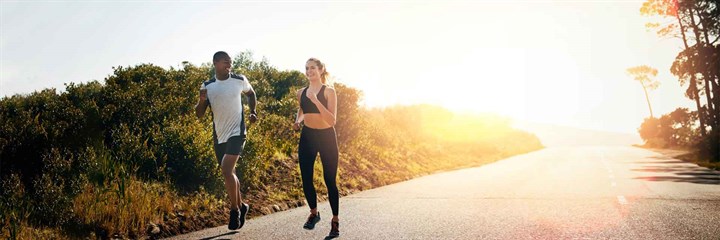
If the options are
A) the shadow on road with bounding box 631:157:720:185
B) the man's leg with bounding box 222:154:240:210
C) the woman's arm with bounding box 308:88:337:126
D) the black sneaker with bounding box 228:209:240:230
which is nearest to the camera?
the woman's arm with bounding box 308:88:337:126

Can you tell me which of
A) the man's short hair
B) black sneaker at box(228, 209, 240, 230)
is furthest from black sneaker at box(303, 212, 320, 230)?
the man's short hair

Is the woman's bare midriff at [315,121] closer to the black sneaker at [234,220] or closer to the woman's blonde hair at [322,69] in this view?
the woman's blonde hair at [322,69]

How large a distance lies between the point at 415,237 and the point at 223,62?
10.0 ft

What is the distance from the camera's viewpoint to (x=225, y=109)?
5.78m

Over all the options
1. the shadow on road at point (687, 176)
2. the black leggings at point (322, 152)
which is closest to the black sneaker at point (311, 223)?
the black leggings at point (322, 152)

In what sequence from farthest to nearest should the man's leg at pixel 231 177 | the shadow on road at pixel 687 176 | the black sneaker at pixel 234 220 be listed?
the shadow on road at pixel 687 176
the black sneaker at pixel 234 220
the man's leg at pixel 231 177

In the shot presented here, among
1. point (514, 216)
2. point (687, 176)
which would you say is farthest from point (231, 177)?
point (687, 176)

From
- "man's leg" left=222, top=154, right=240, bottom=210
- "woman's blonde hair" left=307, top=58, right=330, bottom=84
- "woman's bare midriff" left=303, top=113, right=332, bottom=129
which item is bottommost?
"man's leg" left=222, top=154, right=240, bottom=210

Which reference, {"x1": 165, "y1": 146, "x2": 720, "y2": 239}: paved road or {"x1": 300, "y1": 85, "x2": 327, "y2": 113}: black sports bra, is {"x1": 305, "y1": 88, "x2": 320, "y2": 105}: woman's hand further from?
{"x1": 165, "y1": 146, "x2": 720, "y2": 239}: paved road

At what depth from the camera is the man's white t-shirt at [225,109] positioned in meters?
5.77

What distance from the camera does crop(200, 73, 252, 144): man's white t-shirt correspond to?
5.77 metres

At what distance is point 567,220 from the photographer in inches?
264

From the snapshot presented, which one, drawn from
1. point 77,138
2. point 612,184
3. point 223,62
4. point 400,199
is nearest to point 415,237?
point 223,62

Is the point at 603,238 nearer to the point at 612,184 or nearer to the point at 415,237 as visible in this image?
the point at 415,237
